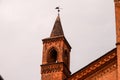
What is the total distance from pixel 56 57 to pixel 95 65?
13.7 ft

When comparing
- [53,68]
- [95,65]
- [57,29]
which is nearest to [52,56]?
[53,68]

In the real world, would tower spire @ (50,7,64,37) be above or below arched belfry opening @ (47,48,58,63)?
above

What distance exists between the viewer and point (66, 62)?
25.8 m

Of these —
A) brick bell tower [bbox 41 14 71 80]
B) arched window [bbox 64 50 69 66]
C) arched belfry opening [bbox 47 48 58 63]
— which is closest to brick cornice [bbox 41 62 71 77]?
brick bell tower [bbox 41 14 71 80]

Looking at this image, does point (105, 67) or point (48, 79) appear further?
point (48, 79)

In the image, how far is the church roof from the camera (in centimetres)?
2127

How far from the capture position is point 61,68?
24578 millimetres

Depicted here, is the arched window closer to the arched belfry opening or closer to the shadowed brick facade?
the shadowed brick facade

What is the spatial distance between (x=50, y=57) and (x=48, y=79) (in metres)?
1.45

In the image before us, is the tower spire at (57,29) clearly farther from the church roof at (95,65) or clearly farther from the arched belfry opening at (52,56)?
the church roof at (95,65)

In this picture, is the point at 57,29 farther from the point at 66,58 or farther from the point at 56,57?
the point at 56,57

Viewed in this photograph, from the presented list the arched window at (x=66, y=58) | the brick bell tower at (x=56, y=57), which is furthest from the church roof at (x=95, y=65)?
the arched window at (x=66, y=58)

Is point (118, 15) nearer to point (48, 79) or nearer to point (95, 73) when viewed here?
point (95, 73)

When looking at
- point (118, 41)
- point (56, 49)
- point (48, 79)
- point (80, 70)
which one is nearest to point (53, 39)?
point (56, 49)
